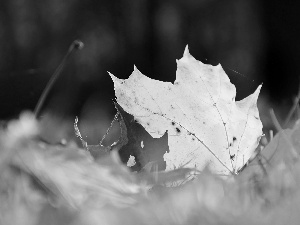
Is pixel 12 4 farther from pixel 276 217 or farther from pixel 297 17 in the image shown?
pixel 276 217

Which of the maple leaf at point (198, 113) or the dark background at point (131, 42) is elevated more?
the maple leaf at point (198, 113)

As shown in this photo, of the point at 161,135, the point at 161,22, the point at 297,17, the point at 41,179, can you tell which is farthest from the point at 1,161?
the point at 297,17

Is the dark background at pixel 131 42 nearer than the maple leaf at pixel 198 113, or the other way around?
the maple leaf at pixel 198 113

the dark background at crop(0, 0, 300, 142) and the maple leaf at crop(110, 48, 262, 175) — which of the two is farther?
the dark background at crop(0, 0, 300, 142)

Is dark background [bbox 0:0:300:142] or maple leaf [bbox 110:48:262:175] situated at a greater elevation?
maple leaf [bbox 110:48:262:175]
